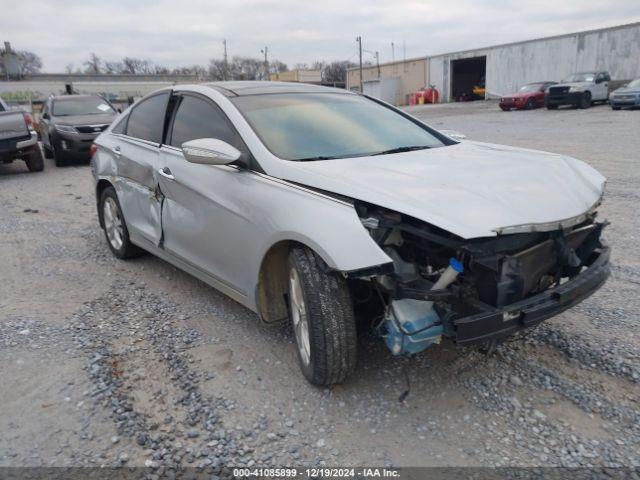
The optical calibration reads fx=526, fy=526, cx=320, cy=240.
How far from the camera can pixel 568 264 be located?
2770 mm

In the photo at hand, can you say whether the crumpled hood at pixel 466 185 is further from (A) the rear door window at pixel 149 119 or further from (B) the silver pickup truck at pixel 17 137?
(B) the silver pickup truck at pixel 17 137

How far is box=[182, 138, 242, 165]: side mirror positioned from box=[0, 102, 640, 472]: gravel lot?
3.99 ft

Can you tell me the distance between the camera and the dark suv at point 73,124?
12.2m

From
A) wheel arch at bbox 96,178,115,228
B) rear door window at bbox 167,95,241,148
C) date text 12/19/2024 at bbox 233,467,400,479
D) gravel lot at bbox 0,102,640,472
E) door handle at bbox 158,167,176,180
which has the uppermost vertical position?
rear door window at bbox 167,95,241,148

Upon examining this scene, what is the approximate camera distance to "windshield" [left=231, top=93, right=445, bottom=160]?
329cm

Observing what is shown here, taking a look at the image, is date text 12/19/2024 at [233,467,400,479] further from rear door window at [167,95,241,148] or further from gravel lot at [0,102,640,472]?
rear door window at [167,95,241,148]

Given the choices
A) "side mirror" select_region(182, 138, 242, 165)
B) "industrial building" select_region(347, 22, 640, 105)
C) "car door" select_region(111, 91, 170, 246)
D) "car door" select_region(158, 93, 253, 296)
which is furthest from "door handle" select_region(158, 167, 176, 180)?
"industrial building" select_region(347, 22, 640, 105)

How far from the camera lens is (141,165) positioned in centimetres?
436

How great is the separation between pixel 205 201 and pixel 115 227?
2141 millimetres

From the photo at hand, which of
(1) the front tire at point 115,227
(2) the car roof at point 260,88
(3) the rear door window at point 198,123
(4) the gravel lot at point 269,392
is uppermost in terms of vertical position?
(2) the car roof at point 260,88

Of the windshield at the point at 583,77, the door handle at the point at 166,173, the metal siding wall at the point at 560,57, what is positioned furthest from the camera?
the metal siding wall at the point at 560,57

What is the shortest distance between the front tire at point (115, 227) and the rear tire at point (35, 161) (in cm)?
724

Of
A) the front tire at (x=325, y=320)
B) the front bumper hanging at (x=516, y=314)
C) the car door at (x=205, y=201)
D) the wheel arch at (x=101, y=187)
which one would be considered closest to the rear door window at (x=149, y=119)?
the car door at (x=205, y=201)

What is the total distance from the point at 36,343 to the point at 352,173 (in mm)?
2447
